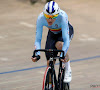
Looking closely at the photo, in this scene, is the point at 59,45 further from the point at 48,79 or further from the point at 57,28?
the point at 48,79

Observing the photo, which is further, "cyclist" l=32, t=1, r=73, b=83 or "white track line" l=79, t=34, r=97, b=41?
"white track line" l=79, t=34, r=97, b=41

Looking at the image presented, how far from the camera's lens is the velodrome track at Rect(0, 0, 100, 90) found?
754 centimetres

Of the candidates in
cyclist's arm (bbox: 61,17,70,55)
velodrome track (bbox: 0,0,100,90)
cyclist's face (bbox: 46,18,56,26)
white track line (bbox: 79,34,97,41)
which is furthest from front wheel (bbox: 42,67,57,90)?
white track line (bbox: 79,34,97,41)

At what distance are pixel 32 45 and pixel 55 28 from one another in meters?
3.82

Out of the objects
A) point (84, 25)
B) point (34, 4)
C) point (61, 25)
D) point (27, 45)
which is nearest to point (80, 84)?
point (61, 25)

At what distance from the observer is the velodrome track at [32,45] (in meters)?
7.54

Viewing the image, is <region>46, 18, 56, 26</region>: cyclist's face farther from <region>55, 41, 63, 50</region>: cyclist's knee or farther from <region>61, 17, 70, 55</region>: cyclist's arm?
<region>55, 41, 63, 50</region>: cyclist's knee

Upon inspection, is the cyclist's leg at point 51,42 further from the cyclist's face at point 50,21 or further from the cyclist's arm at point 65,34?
the cyclist's face at point 50,21

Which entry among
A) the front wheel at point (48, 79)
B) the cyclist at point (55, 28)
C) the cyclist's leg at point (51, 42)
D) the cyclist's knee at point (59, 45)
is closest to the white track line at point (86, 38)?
the cyclist at point (55, 28)

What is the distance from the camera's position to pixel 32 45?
972cm

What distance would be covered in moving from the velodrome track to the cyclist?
1.43m

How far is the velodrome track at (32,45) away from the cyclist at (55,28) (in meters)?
1.43

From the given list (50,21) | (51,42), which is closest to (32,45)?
(51,42)

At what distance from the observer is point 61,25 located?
5.77 metres
